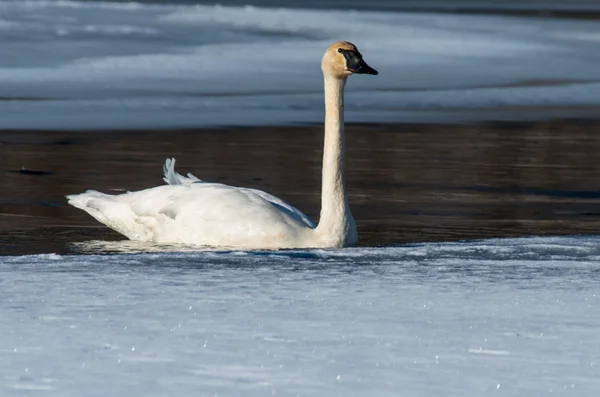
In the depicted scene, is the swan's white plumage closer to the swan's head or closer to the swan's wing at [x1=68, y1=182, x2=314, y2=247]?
the swan's wing at [x1=68, y1=182, x2=314, y2=247]

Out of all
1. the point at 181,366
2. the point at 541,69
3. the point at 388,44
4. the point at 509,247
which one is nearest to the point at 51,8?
the point at 388,44

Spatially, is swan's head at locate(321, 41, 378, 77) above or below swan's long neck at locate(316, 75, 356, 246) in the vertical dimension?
above

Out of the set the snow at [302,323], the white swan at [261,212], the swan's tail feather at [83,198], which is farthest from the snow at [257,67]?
the snow at [302,323]

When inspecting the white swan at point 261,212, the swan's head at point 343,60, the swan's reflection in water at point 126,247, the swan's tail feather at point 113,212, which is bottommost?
the swan's reflection in water at point 126,247

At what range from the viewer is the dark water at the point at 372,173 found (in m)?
8.95

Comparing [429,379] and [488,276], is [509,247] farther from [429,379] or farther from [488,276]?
[429,379]

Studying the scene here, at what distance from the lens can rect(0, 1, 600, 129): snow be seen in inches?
630

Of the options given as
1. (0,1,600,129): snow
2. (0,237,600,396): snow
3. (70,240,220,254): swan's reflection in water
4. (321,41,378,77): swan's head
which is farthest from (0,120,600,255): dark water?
(0,237,600,396): snow

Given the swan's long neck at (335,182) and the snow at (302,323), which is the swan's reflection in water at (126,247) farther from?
Answer: the snow at (302,323)

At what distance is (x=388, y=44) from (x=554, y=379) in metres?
20.1

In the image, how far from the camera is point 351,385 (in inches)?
171

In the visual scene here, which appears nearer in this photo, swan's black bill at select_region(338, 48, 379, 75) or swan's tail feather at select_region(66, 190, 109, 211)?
swan's black bill at select_region(338, 48, 379, 75)

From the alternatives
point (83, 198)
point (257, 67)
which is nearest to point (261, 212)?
point (83, 198)

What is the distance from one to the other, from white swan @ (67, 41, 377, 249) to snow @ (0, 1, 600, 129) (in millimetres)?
6257
